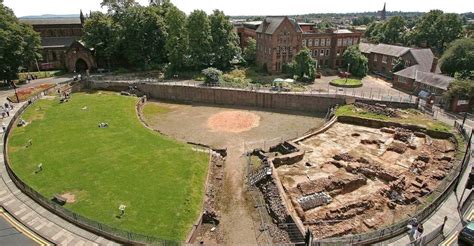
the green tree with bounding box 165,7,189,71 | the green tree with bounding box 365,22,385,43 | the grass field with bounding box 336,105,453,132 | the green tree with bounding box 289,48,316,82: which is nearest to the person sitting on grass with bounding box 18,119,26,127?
the green tree with bounding box 165,7,189,71

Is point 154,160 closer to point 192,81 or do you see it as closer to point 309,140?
point 309,140

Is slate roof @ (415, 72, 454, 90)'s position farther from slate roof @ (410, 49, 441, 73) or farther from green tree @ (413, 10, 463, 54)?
green tree @ (413, 10, 463, 54)

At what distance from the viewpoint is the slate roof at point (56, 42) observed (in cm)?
7681

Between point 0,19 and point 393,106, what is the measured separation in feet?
246

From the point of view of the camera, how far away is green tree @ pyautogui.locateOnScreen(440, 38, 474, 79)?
60.9m

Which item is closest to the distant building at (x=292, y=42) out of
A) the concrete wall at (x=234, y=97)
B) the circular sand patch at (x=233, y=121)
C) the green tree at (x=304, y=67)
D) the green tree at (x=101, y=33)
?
the green tree at (x=304, y=67)

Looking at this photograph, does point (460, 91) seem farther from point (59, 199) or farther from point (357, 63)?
point (59, 199)

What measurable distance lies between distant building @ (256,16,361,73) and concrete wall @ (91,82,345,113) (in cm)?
1613

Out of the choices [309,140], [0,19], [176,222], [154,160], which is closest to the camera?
[176,222]

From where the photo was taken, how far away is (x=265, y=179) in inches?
1324

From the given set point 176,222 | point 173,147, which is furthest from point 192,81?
point 176,222

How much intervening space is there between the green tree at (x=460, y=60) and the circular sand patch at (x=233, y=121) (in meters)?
41.8

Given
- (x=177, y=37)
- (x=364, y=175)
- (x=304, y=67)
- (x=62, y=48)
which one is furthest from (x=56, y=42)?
(x=364, y=175)

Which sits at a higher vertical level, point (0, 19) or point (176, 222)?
point (0, 19)
